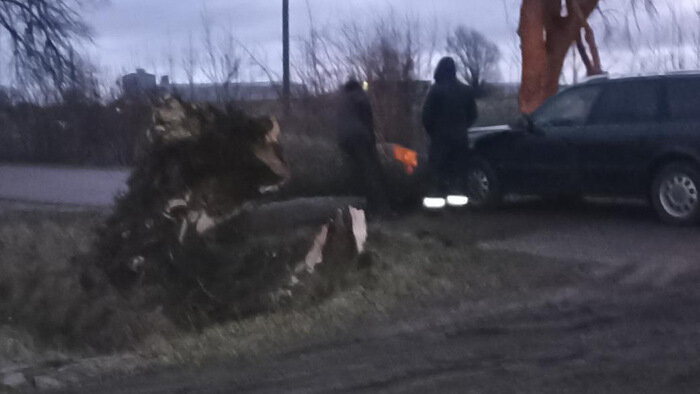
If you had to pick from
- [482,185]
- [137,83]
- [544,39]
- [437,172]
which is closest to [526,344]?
[437,172]

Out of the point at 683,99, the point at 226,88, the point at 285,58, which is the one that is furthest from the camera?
the point at 285,58

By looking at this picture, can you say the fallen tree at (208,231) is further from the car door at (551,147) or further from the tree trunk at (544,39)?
the tree trunk at (544,39)

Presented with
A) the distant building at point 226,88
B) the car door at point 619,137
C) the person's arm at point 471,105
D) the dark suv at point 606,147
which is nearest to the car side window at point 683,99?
the dark suv at point 606,147

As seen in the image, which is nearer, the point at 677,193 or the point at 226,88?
the point at 677,193

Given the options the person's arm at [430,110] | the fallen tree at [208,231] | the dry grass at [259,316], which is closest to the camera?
the dry grass at [259,316]

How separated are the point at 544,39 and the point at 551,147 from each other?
7281 mm

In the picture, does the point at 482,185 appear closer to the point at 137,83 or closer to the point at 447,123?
the point at 447,123

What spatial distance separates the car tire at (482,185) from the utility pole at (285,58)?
5856 millimetres

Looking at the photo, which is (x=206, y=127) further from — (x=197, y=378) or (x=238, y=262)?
(x=197, y=378)

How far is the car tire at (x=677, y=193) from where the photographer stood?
1266 cm

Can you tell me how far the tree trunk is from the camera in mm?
20422

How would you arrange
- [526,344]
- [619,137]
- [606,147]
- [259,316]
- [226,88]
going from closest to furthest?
[526,344]
[259,316]
[619,137]
[606,147]
[226,88]

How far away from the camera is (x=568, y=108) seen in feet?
46.6

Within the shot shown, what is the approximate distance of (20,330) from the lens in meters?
9.80
